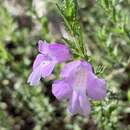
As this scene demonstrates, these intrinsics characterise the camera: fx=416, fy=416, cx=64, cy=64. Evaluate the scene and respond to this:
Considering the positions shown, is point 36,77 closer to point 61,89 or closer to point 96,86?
point 61,89

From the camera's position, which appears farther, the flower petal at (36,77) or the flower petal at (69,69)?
the flower petal at (36,77)

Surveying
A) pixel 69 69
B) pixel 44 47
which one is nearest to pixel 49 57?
pixel 44 47

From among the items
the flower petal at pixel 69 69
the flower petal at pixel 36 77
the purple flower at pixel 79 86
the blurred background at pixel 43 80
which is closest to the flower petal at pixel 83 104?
the purple flower at pixel 79 86

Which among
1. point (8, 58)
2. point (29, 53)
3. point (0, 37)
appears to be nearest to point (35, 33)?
point (29, 53)

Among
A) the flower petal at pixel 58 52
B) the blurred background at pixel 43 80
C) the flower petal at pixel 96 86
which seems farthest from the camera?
the blurred background at pixel 43 80

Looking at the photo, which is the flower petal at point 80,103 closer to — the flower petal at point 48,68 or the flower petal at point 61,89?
the flower petal at point 61,89

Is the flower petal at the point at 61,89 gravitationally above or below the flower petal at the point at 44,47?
below
